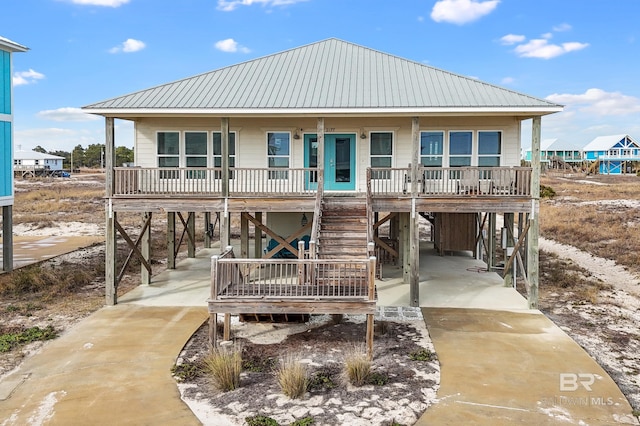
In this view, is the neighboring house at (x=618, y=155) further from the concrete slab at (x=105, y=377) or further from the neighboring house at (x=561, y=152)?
the concrete slab at (x=105, y=377)

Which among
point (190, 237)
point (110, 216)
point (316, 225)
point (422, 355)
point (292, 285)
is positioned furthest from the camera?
point (190, 237)

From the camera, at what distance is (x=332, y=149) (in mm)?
18125

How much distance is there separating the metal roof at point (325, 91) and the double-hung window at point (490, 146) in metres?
1.58

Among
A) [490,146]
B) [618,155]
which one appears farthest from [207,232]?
[618,155]

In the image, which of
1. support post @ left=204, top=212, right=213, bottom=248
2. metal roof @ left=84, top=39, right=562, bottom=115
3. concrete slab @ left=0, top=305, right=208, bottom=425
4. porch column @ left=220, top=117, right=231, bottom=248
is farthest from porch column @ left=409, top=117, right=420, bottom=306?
support post @ left=204, top=212, right=213, bottom=248

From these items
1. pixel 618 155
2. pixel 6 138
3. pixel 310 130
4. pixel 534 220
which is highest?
pixel 618 155

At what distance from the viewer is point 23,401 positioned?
893 cm

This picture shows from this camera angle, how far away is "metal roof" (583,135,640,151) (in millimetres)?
100438

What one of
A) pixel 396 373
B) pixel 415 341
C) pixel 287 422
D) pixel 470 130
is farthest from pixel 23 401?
pixel 470 130

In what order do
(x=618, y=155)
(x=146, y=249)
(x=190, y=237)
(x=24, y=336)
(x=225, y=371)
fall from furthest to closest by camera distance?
(x=618, y=155), (x=190, y=237), (x=146, y=249), (x=24, y=336), (x=225, y=371)

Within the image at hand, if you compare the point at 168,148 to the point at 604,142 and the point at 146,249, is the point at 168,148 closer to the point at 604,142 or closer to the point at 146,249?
the point at 146,249

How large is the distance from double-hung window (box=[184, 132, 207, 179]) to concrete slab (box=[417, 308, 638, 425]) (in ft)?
29.8

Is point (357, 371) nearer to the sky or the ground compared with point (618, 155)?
nearer to the ground

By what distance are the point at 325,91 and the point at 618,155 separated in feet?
331
